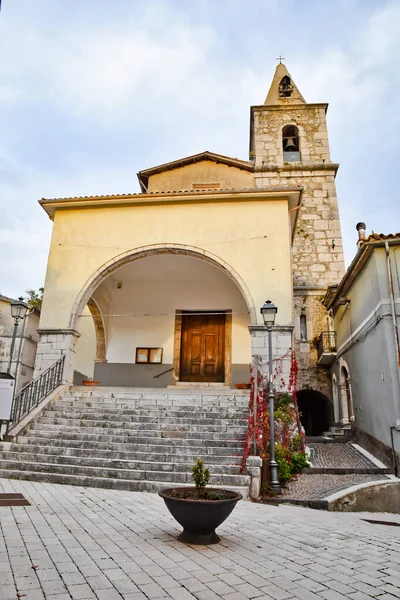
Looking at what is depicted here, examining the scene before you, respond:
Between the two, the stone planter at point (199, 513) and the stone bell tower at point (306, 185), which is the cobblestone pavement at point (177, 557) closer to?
the stone planter at point (199, 513)

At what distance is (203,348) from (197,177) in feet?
23.7

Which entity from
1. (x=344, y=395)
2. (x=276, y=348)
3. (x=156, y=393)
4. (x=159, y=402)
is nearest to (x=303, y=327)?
(x=344, y=395)

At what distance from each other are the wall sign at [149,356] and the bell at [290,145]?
11.9 m

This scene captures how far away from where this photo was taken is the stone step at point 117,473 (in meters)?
6.24

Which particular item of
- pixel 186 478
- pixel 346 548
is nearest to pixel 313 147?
pixel 186 478

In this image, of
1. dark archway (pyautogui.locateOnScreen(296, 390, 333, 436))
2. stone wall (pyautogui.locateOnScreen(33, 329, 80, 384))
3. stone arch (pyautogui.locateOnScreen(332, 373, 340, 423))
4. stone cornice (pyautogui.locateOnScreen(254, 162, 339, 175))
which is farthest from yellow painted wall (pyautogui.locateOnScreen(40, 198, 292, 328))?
stone cornice (pyautogui.locateOnScreen(254, 162, 339, 175))

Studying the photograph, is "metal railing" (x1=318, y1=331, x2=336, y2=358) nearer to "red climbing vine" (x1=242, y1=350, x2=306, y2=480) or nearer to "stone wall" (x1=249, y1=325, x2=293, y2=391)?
"stone wall" (x1=249, y1=325, x2=293, y2=391)

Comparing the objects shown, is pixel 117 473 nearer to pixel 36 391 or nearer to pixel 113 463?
pixel 113 463

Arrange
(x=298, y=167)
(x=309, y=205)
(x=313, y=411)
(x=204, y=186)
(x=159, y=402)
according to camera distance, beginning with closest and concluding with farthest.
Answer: (x=159, y=402), (x=204, y=186), (x=313, y=411), (x=309, y=205), (x=298, y=167)

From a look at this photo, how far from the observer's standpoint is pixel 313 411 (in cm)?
1661

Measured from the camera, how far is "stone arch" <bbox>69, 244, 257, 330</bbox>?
1066cm

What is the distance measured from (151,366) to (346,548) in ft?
33.1

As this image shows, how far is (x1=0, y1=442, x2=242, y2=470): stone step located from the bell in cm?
1624

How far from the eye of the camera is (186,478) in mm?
6312
